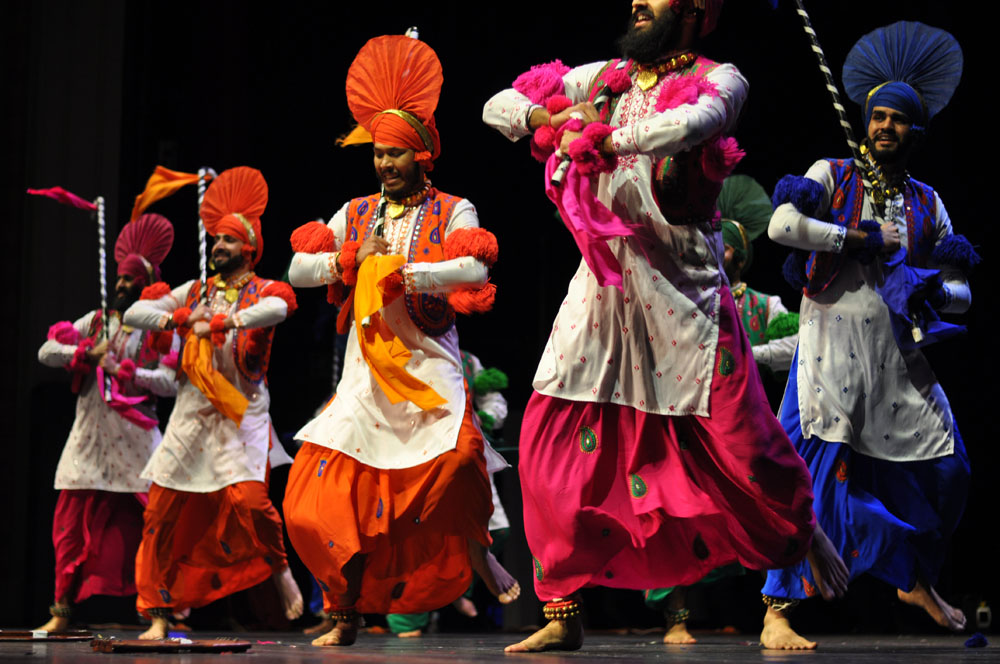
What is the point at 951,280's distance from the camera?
16.2ft

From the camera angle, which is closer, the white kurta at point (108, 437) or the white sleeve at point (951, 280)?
the white sleeve at point (951, 280)

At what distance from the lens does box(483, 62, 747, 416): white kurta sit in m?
3.84

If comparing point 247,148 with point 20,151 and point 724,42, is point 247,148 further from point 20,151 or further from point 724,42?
point 724,42

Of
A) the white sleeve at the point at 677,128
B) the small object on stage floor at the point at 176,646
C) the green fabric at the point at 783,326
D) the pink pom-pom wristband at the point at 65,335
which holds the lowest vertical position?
the small object on stage floor at the point at 176,646

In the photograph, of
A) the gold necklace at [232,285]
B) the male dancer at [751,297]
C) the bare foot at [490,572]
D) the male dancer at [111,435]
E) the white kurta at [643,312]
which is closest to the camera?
the white kurta at [643,312]

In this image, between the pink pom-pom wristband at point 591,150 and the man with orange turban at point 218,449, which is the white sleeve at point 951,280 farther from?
the man with orange turban at point 218,449

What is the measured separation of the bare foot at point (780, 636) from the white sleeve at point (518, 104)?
1.84 metres

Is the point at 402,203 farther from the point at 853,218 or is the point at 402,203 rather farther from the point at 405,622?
the point at 405,622

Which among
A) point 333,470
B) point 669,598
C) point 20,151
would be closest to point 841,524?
point 669,598

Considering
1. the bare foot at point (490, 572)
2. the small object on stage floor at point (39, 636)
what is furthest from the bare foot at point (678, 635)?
the small object on stage floor at point (39, 636)

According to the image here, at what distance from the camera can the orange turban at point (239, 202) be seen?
21.3 feet

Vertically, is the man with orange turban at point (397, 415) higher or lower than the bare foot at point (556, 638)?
higher

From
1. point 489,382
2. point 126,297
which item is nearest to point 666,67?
point 489,382

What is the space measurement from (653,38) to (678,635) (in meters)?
2.75
